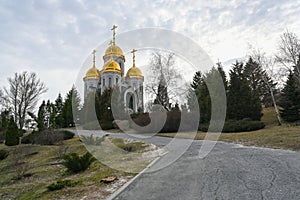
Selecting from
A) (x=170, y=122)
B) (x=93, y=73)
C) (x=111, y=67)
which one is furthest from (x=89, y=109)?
(x=170, y=122)

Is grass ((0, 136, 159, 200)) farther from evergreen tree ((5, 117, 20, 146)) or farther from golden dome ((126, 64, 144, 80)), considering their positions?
golden dome ((126, 64, 144, 80))

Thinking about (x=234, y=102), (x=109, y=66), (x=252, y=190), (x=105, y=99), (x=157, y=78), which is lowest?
(x=252, y=190)

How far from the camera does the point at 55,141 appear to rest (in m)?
16.2

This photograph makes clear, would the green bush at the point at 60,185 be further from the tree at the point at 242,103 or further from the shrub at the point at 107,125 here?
the shrub at the point at 107,125

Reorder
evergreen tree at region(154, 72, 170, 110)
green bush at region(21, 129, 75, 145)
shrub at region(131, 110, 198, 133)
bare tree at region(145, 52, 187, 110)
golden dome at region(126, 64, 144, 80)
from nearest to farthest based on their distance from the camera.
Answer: green bush at region(21, 129, 75, 145)
shrub at region(131, 110, 198, 133)
bare tree at region(145, 52, 187, 110)
evergreen tree at region(154, 72, 170, 110)
golden dome at region(126, 64, 144, 80)

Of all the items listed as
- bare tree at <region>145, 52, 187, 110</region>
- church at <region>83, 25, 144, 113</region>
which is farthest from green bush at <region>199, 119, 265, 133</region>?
church at <region>83, 25, 144, 113</region>

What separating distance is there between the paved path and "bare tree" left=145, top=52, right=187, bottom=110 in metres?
19.7

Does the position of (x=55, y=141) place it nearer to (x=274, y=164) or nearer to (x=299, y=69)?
(x=274, y=164)

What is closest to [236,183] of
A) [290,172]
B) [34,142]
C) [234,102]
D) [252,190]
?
[252,190]

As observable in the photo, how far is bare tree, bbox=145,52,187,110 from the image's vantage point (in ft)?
84.7

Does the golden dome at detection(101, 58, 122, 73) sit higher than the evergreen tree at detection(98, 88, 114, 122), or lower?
higher

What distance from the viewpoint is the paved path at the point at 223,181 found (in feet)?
13.1

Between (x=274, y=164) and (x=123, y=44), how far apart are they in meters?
6.00

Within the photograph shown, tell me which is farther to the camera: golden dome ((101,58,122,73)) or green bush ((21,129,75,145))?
golden dome ((101,58,122,73))
